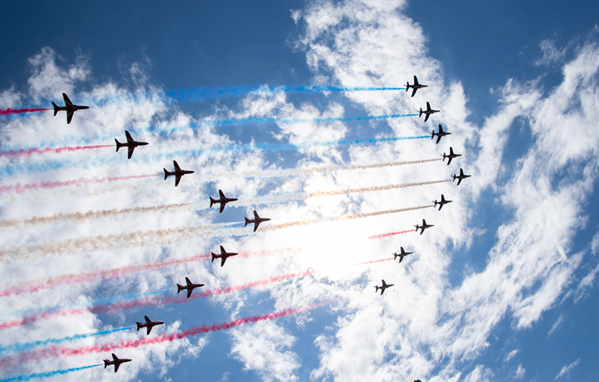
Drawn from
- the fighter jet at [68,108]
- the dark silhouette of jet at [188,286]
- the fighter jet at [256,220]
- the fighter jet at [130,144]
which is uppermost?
the fighter jet at [68,108]

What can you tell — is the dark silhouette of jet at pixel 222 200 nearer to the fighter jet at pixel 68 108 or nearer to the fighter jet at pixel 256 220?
the fighter jet at pixel 256 220

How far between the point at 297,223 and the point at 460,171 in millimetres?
51873

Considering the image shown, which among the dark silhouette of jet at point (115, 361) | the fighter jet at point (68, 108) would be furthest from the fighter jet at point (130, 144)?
the dark silhouette of jet at point (115, 361)

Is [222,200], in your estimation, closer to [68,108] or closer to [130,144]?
[130,144]

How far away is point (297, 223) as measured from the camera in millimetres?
63906

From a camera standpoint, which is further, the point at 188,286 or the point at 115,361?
the point at 188,286

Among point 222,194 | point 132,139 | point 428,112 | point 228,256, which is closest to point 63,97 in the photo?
point 132,139

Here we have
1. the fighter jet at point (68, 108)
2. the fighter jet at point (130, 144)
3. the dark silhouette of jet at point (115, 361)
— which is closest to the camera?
the fighter jet at point (68, 108)

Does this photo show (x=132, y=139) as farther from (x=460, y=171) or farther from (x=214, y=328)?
(x=460, y=171)

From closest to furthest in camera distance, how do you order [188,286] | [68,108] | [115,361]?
[68,108] → [115,361] → [188,286]

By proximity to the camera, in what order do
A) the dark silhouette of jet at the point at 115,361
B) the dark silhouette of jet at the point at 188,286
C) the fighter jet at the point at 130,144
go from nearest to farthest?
the fighter jet at the point at 130,144, the dark silhouette of jet at the point at 115,361, the dark silhouette of jet at the point at 188,286

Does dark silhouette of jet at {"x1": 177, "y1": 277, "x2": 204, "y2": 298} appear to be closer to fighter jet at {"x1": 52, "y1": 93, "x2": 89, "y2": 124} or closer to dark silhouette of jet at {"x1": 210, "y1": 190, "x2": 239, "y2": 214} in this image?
dark silhouette of jet at {"x1": 210, "y1": 190, "x2": 239, "y2": 214}

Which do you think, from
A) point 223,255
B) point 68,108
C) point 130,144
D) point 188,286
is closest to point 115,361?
point 188,286

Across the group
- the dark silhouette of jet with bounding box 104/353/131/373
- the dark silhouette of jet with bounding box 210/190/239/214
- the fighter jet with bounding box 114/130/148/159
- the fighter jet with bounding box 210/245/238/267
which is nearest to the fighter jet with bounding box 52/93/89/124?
the fighter jet with bounding box 114/130/148/159
